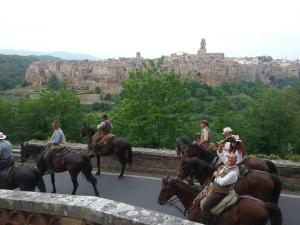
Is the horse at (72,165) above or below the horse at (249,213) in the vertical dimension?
below

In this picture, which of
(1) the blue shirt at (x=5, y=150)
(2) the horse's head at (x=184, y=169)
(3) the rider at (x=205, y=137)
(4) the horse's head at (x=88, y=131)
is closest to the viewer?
(2) the horse's head at (x=184, y=169)

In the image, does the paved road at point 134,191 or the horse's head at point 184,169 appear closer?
the horse's head at point 184,169

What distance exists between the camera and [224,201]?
7906mm

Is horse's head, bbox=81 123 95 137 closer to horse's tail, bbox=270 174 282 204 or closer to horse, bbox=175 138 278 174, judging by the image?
horse, bbox=175 138 278 174

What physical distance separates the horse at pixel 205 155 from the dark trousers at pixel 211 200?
3.35m

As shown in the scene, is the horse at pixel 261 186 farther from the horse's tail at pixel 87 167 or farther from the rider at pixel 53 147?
the rider at pixel 53 147

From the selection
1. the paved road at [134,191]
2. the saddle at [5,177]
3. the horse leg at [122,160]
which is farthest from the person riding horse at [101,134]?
the saddle at [5,177]

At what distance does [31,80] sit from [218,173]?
17380 centimetres

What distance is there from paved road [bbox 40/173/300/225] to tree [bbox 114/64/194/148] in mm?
17009

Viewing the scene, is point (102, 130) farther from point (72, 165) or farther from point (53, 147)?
point (72, 165)

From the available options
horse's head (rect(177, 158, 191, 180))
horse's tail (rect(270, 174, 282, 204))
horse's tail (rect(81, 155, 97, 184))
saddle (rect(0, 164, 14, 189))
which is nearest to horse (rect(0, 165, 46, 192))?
saddle (rect(0, 164, 14, 189))

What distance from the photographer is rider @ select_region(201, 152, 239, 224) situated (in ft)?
25.4

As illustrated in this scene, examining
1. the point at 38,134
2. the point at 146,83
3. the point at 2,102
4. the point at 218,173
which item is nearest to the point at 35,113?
the point at 38,134

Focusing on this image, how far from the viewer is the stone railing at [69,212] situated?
4.70 metres
